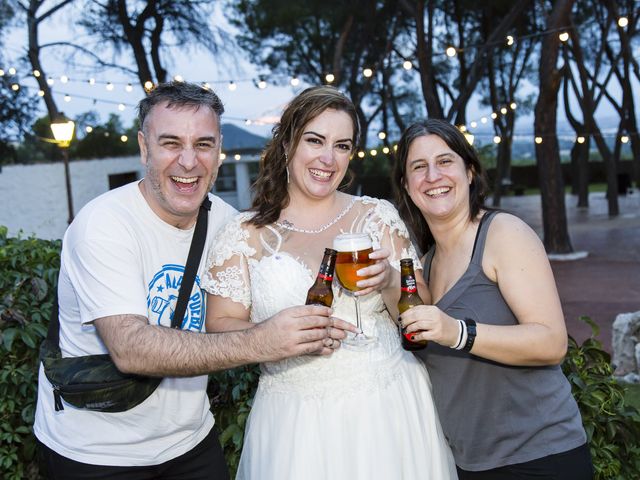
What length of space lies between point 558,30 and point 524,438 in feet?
39.4

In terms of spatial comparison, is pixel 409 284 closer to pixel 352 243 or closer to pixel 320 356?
pixel 352 243

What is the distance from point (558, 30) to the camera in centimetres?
1259

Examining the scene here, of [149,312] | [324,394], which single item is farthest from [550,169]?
[149,312]

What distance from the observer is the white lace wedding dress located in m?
2.33

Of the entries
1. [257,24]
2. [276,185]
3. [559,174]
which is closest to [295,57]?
[257,24]

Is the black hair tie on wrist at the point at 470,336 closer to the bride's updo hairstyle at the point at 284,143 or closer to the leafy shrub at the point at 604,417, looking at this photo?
the bride's updo hairstyle at the point at 284,143

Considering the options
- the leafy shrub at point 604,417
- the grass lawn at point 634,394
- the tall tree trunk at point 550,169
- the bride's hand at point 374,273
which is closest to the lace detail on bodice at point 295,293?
the bride's hand at point 374,273

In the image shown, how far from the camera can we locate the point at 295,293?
94.5 inches

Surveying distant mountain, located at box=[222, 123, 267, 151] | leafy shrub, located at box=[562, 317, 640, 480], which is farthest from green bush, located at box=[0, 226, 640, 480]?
distant mountain, located at box=[222, 123, 267, 151]

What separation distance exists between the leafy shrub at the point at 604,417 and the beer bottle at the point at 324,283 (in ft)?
4.56

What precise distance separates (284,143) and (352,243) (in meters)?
0.63

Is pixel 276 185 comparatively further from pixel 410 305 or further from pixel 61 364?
pixel 61 364

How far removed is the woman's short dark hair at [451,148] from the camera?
2477 mm

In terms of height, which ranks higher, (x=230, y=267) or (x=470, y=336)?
(x=230, y=267)
